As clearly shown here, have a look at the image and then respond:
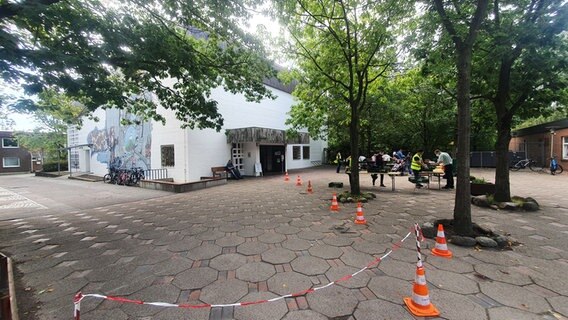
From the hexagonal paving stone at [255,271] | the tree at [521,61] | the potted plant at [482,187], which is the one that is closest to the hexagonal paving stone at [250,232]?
the hexagonal paving stone at [255,271]

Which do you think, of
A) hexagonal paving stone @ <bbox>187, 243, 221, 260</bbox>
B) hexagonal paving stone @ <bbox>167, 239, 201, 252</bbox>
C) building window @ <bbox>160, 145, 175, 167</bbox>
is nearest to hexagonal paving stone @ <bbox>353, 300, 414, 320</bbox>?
hexagonal paving stone @ <bbox>187, 243, 221, 260</bbox>

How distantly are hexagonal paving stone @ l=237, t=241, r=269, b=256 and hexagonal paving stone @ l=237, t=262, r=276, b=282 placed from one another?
16.6 inches

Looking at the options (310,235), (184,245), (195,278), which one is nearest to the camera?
(195,278)

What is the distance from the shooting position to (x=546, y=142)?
60.6ft

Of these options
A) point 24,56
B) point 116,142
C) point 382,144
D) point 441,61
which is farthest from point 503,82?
point 116,142

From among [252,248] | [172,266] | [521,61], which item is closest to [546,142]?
[521,61]

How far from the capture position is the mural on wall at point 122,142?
51.6 ft

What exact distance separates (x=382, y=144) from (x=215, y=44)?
68.8ft

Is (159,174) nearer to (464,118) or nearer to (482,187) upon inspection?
(464,118)

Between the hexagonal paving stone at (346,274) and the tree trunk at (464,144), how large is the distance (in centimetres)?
247

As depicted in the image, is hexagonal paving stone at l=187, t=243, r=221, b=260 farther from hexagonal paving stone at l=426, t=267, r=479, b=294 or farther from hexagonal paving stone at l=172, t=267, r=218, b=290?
hexagonal paving stone at l=426, t=267, r=479, b=294

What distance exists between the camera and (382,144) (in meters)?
24.3

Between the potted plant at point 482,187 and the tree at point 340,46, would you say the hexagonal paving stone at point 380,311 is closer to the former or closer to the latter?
the tree at point 340,46

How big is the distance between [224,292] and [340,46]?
7558 millimetres
